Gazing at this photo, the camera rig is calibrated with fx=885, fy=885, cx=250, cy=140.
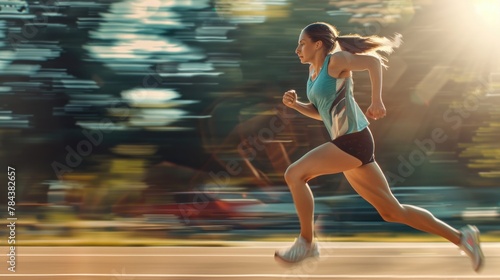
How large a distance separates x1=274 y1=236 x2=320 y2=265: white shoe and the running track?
133cm

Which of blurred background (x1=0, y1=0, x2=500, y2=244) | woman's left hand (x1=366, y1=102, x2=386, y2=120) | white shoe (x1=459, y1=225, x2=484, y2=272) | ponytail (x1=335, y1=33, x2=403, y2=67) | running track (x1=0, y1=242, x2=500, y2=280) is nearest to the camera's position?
woman's left hand (x1=366, y1=102, x2=386, y2=120)

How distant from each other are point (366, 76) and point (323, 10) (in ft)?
3.93

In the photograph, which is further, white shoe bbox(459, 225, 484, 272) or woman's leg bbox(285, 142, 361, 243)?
white shoe bbox(459, 225, 484, 272)

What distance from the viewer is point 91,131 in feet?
45.8

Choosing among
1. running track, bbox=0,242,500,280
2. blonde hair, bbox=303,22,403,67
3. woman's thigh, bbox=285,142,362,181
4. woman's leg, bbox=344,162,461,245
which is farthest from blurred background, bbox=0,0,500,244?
woman's thigh, bbox=285,142,362,181

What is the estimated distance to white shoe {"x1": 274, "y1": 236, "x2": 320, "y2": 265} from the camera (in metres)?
5.24

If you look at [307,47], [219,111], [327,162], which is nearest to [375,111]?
[327,162]

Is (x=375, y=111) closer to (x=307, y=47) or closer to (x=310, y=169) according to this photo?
(x=310, y=169)

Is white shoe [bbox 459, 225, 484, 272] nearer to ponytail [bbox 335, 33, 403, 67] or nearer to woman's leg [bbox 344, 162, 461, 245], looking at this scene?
woman's leg [bbox 344, 162, 461, 245]

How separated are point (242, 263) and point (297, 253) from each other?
2.32 meters

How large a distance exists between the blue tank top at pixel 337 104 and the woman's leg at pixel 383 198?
0.27 meters

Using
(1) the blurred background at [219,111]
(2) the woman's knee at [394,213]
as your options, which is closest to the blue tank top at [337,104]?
(2) the woman's knee at [394,213]

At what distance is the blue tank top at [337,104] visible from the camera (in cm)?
502

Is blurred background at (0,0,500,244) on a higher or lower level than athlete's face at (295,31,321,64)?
lower
